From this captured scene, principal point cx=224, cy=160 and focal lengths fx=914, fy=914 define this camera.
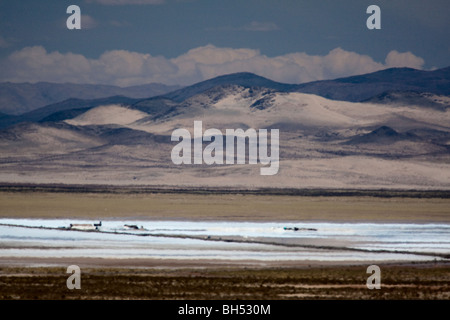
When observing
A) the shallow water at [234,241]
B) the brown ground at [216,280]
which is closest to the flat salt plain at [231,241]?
the shallow water at [234,241]

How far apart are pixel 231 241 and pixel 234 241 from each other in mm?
181

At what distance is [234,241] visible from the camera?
54.4 m

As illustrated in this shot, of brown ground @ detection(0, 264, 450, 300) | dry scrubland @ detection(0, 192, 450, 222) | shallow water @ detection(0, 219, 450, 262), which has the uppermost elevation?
dry scrubland @ detection(0, 192, 450, 222)

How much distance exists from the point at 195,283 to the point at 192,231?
86.0 ft

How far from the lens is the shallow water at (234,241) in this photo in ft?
155

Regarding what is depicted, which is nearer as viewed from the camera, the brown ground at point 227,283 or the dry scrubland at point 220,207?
the brown ground at point 227,283

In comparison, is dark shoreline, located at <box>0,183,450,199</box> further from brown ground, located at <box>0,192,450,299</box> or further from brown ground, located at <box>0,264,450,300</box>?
brown ground, located at <box>0,264,450,300</box>

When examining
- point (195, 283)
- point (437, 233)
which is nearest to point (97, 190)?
point (437, 233)

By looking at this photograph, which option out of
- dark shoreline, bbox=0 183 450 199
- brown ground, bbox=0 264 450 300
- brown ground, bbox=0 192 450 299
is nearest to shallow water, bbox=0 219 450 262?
brown ground, bbox=0 192 450 299

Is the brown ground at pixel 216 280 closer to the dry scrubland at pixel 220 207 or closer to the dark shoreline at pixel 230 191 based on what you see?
the dry scrubland at pixel 220 207

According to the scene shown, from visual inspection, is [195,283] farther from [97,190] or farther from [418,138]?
[418,138]

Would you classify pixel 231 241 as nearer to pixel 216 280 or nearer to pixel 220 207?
pixel 216 280

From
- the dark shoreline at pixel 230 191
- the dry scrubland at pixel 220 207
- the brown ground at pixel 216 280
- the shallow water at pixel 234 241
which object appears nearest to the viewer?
the brown ground at pixel 216 280

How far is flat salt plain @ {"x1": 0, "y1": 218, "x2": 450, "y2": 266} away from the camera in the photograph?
154 feet
